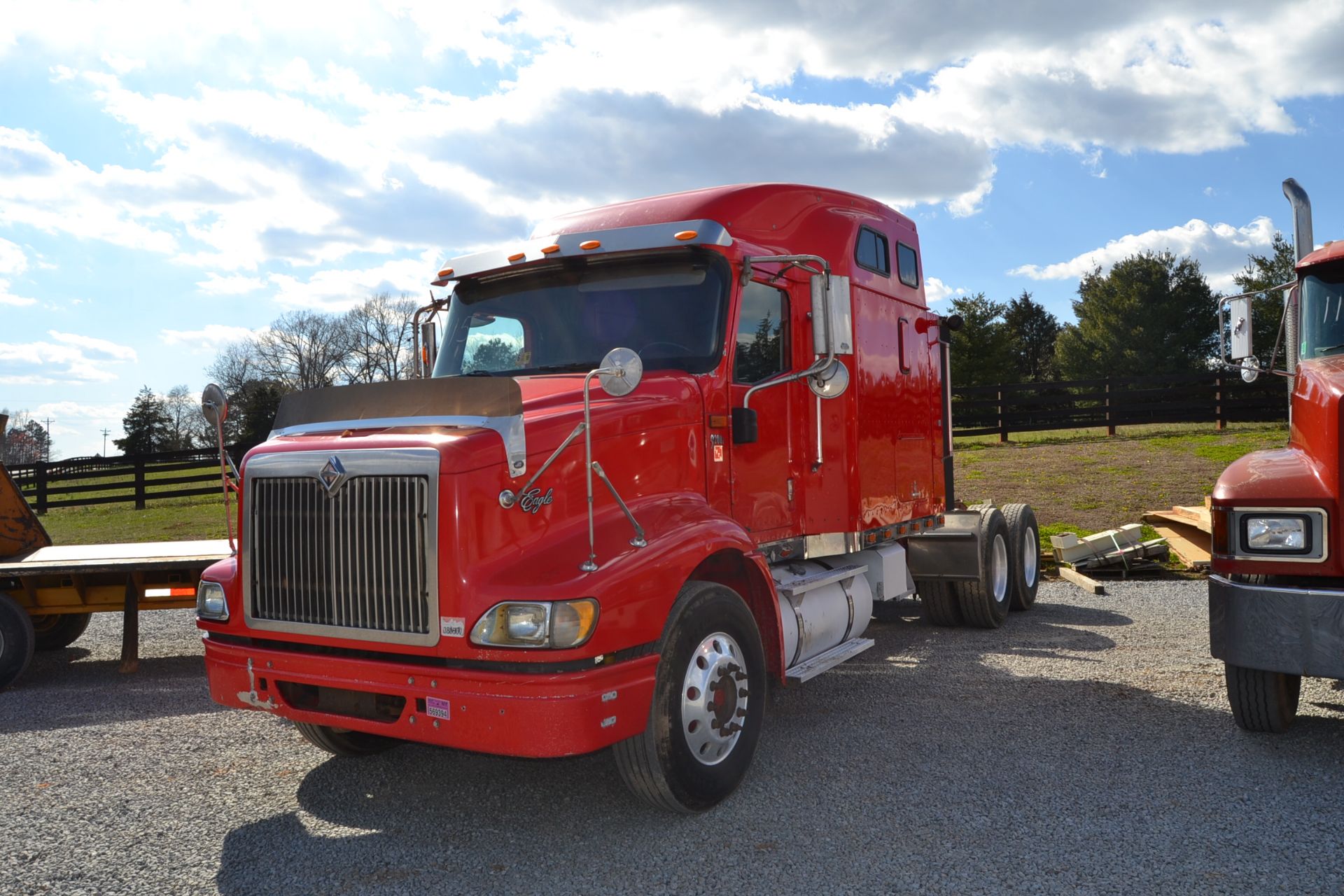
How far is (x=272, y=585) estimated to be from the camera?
168 inches

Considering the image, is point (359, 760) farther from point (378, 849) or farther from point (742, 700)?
point (742, 700)

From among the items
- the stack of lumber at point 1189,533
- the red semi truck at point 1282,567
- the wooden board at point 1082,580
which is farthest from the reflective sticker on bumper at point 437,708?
the stack of lumber at point 1189,533

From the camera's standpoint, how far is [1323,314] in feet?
18.6

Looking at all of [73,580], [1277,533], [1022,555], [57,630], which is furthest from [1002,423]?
[73,580]

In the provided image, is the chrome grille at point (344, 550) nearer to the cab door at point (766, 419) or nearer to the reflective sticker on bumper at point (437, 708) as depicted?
the reflective sticker on bumper at point (437, 708)

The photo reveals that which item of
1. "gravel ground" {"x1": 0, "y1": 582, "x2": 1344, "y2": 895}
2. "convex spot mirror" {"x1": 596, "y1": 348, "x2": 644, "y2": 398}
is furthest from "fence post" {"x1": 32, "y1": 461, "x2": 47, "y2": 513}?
"convex spot mirror" {"x1": 596, "y1": 348, "x2": 644, "y2": 398}

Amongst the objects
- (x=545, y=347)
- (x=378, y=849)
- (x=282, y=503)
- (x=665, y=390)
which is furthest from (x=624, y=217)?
(x=378, y=849)

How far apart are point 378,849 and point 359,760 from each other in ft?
4.18

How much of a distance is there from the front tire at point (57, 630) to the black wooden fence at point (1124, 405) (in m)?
19.8

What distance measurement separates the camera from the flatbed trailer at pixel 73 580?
7.09 meters

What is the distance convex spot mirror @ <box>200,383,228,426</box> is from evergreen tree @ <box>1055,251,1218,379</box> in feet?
155

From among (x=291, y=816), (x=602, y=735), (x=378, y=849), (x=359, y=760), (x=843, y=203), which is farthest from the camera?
(x=843, y=203)

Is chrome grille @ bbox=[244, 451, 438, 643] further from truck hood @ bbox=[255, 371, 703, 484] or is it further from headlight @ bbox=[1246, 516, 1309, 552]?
headlight @ bbox=[1246, 516, 1309, 552]

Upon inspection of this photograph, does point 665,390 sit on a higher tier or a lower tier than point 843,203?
lower
